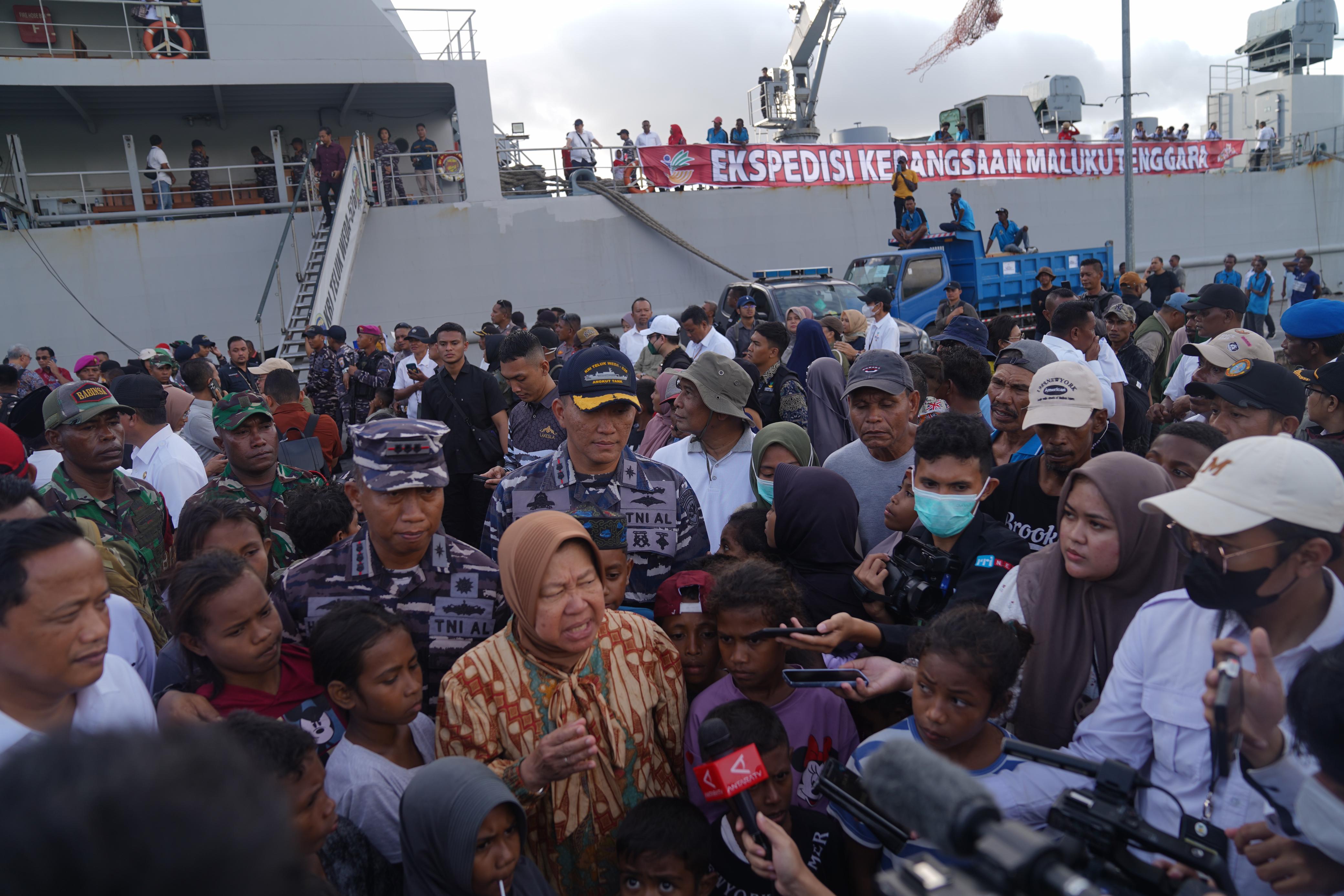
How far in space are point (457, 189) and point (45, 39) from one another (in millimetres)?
8616

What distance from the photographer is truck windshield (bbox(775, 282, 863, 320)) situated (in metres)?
13.3

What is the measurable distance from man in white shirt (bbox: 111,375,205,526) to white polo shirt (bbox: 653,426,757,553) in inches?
104

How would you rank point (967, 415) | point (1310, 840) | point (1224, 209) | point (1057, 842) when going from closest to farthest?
point (1057, 842)
point (1310, 840)
point (967, 415)
point (1224, 209)

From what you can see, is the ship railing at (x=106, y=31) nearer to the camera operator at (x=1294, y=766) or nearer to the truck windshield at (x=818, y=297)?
the truck windshield at (x=818, y=297)

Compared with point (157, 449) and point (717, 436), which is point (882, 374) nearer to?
point (717, 436)

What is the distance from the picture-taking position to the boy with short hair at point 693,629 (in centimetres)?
291

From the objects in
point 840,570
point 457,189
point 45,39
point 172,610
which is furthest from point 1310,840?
point 45,39

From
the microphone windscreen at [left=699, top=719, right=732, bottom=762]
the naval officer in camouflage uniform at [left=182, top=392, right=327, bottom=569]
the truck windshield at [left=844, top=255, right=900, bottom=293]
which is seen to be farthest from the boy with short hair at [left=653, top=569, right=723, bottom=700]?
the truck windshield at [left=844, top=255, right=900, bottom=293]

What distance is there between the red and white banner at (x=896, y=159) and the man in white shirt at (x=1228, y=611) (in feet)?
60.4

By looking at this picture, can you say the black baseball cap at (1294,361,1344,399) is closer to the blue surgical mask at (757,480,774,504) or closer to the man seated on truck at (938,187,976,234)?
the blue surgical mask at (757,480,774,504)

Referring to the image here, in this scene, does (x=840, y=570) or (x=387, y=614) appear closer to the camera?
(x=387, y=614)

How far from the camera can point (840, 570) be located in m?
3.22

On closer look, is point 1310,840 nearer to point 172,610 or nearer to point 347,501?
point 172,610

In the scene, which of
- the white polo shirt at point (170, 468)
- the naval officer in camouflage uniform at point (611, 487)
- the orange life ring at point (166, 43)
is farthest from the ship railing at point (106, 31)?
the naval officer in camouflage uniform at point (611, 487)
